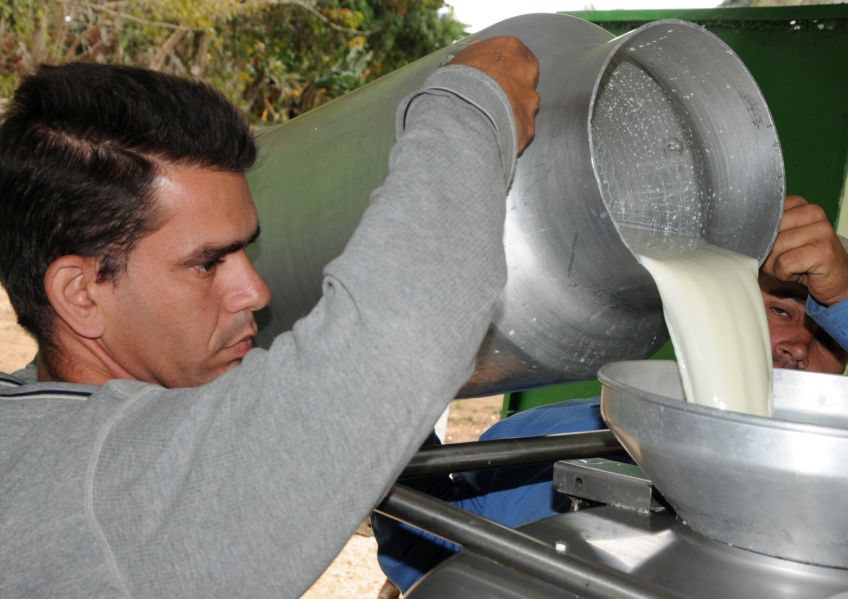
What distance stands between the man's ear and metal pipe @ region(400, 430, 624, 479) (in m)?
0.39

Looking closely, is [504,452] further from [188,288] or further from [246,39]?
[246,39]

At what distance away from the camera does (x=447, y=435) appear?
538cm

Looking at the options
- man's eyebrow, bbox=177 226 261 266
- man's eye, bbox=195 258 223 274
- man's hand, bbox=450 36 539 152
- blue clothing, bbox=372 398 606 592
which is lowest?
blue clothing, bbox=372 398 606 592

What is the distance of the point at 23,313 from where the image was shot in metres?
1.06

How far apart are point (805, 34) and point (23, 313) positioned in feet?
8.27

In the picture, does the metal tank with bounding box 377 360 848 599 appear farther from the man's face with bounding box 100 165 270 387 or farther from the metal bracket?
the man's face with bounding box 100 165 270 387

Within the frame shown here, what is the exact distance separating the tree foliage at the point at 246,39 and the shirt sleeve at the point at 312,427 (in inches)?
213

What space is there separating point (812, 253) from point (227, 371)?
99 centimetres

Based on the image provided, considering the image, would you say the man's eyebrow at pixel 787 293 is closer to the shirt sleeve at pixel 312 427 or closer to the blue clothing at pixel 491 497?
the blue clothing at pixel 491 497

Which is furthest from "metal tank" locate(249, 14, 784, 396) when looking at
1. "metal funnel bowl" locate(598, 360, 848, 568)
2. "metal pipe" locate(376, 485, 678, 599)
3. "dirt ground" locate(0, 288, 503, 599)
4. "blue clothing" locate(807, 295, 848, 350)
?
"dirt ground" locate(0, 288, 503, 599)

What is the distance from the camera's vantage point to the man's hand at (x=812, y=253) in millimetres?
1470

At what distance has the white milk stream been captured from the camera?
1.04 meters

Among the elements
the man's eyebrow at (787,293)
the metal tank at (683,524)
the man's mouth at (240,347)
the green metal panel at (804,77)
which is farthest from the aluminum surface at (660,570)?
the green metal panel at (804,77)

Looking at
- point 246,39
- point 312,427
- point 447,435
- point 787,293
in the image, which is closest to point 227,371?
point 312,427
